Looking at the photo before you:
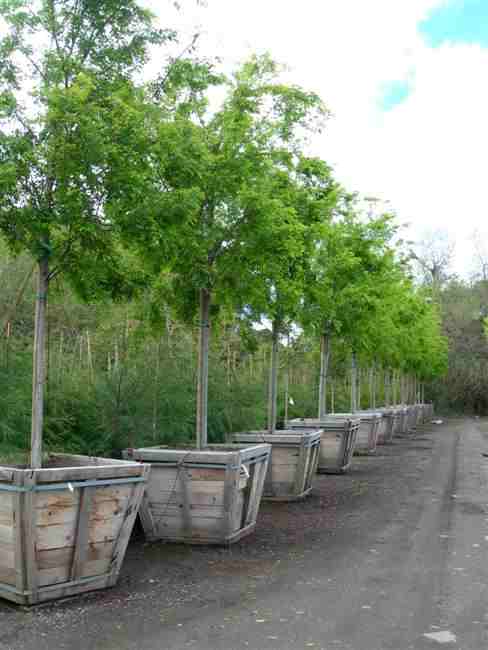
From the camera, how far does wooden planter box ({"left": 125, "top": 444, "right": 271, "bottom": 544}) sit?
282 inches

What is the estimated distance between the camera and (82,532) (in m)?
5.44

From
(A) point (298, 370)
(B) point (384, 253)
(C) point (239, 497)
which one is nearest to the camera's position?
(C) point (239, 497)

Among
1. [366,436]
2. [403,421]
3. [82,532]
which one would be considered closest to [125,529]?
[82,532]

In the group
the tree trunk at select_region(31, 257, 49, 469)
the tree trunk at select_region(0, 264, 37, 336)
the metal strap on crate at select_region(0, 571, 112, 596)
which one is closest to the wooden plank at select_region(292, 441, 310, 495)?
the tree trunk at select_region(0, 264, 37, 336)

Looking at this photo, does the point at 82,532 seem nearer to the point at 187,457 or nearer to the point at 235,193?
the point at 187,457

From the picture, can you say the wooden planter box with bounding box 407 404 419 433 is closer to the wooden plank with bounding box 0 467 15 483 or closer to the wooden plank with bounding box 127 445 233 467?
the wooden plank with bounding box 127 445 233 467

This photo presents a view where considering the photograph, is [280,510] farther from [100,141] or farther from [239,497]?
[100,141]

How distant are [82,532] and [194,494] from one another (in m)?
1.93


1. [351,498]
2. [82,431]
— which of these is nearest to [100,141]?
[82,431]

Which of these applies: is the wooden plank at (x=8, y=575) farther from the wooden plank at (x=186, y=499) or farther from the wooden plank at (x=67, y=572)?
the wooden plank at (x=186, y=499)

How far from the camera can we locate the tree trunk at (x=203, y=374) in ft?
26.2

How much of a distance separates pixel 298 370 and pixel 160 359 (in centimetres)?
1209

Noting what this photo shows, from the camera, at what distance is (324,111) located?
354 inches

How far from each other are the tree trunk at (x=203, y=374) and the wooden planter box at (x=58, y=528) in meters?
2.25
